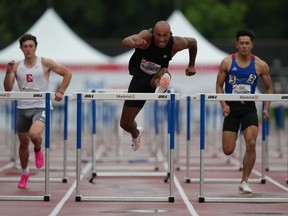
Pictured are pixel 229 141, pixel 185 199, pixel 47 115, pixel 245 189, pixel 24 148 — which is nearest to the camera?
pixel 47 115

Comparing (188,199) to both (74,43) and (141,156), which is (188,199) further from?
(74,43)

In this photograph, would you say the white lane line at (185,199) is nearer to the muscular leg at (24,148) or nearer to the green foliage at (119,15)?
the muscular leg at (24,148)

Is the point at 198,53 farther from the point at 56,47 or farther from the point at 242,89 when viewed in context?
the point at 242,89

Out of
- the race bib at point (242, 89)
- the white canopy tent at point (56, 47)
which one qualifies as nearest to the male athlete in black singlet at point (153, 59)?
the race bib at point (242, 89)

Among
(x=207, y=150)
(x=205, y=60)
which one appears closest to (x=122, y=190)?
(x=207, y=150)

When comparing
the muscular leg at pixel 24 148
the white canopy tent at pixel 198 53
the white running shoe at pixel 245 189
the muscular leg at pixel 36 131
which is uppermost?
the white canopy tent at pixel 198 53

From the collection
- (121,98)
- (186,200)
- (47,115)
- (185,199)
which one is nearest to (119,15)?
(185,199)

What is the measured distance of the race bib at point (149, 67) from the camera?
14.3 m

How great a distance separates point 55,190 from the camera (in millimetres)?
15773

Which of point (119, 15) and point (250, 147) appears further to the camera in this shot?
point (119, 15)

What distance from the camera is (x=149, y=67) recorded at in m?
14.4

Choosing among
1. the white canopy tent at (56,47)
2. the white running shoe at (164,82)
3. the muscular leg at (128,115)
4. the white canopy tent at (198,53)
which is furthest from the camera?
the white canopy tent at (198,53)

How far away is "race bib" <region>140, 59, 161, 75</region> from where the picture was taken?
14289 millimetres

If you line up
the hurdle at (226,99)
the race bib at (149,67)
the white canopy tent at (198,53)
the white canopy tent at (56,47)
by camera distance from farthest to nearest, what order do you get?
the white canopy tent at (198,53), the white canopy tent at (56,47), the race bib at (149,67), the hurdle at (226,99)
